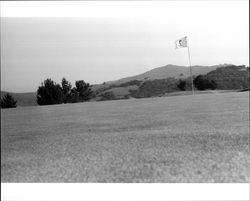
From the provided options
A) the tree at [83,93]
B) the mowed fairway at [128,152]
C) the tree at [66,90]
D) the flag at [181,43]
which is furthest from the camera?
the tree at [83,93]

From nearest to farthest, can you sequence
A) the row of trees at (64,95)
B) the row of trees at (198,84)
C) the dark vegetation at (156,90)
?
1. the row of trees at (64,95)
2. the dark vegetation at (156,90)
3. the row of trees at (198,84)

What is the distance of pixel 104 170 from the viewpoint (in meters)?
3.56

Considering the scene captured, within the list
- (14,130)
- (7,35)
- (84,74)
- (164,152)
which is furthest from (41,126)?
(164,152)

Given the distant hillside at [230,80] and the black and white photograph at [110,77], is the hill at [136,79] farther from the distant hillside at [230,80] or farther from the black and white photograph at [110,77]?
the distant hillside at [230,80]

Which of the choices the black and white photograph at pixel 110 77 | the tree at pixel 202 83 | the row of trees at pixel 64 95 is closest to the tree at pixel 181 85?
the tree at pixel 202 83

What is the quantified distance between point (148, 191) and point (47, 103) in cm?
623

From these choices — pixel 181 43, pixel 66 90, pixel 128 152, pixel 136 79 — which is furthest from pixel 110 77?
pixel 136 79

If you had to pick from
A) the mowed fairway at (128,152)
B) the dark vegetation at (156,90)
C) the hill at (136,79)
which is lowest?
the mowed fairway at (128,152)

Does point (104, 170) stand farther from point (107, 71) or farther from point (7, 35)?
point (107, 71)

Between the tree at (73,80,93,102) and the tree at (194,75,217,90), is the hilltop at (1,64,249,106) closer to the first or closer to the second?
the tree at (194,75,217,90)

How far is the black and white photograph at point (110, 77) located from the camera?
3566 mm

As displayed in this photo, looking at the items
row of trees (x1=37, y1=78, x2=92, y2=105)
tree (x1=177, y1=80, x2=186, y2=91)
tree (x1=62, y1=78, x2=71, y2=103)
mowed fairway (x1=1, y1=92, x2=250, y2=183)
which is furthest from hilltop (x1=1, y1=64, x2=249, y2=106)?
mowed fairway (x1=1, y1=92, x2=250, y2=183)

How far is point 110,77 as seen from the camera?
6.42 metres

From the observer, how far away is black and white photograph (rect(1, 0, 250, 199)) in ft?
11.7
